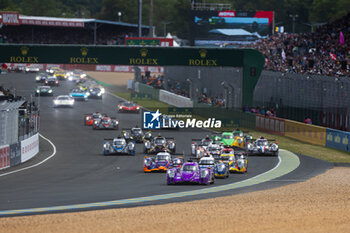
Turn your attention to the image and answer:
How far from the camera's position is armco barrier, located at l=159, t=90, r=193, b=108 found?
7638 centimetres

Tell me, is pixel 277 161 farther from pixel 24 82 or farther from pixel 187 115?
pixel 24 82

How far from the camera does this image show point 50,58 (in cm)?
5597

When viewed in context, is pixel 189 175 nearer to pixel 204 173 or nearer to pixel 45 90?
pixel 204 173

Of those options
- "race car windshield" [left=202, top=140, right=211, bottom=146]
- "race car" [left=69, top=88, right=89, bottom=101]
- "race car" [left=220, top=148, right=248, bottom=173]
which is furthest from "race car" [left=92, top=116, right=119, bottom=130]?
"race car" [left=69, top=88, right=89, bottom=101]

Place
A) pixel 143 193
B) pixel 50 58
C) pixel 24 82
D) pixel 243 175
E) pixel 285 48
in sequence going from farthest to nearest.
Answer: pixel 24 82
pixel 285 48
pixel 50 58
pixel 243 175
pixel 143 193

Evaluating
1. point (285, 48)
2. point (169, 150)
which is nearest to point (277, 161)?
point (169, 150)

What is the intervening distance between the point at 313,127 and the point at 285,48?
74.2 feet

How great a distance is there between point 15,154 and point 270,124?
82.1 ft

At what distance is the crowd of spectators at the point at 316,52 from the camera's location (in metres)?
59.3

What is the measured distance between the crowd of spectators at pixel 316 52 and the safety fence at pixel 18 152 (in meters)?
23.1

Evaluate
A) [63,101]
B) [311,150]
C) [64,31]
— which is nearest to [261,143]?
[311,150]

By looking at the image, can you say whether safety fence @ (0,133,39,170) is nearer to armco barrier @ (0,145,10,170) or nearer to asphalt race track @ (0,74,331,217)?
armco barrier @ (0,145,10,170)

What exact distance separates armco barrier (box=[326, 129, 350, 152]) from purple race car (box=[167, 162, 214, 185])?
1757 centimetres

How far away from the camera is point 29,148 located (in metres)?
43.6
